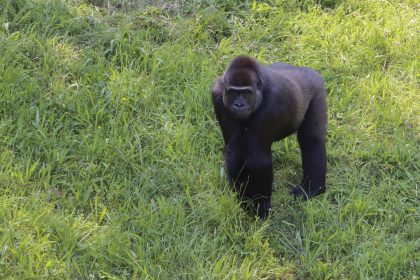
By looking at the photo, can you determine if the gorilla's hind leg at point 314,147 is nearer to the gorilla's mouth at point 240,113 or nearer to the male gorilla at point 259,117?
the male gorilla at point 259,117

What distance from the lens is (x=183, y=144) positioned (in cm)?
519

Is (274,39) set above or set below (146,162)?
above

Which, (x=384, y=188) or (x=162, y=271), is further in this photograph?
(x=384, y=188)

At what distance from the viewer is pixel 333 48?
6328mm

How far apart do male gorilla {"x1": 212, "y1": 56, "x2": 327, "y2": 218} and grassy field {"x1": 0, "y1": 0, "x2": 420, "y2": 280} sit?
18cm

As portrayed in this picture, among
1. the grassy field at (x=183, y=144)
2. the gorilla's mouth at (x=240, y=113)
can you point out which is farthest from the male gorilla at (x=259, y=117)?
the grassy field at (x=183, y=144)

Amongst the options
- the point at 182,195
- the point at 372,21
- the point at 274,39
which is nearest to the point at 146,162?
the point at 182,195

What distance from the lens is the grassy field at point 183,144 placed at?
4316 mm

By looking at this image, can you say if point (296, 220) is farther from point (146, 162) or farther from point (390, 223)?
point (146, 162)

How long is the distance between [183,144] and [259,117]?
2.94ft

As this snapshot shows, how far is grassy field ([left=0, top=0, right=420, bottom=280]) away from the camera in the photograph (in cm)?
432

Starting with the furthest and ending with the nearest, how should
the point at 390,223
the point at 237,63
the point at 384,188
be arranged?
the point at 384,188
the point at 390,223
the point at 237,63

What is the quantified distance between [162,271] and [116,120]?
156 centimetres

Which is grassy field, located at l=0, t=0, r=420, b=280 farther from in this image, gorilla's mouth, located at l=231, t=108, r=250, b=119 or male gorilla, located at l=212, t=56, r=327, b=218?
gorilla's mouth, located at l=231, t=108, r=250, b=119
